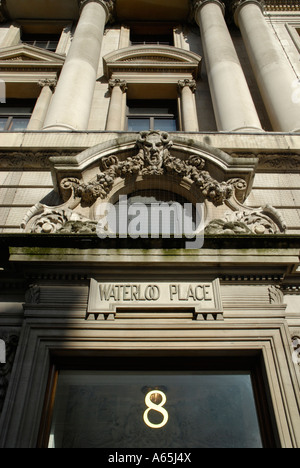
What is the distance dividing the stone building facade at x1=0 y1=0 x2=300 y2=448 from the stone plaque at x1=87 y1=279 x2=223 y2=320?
0.02m

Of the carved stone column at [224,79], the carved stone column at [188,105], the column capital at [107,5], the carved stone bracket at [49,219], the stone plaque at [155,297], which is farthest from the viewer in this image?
the column capital at [107,5]

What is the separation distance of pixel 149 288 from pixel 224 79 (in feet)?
30.2

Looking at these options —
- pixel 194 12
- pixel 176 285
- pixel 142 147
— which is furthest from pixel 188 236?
pixel 194 12

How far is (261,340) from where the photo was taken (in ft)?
21.1

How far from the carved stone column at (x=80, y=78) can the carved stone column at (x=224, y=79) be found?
4.30 metres

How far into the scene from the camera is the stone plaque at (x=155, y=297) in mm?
6652

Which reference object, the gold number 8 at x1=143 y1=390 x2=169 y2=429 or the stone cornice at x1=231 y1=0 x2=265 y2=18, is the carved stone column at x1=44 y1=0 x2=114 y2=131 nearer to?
the stone cornice at x1=231 y1=0 x2=265 y2=18

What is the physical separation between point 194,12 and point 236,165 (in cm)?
1276

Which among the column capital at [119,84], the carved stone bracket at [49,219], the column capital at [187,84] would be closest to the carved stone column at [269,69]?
the column capital at [187,84]

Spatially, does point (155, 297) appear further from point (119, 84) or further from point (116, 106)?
point (119, 84)

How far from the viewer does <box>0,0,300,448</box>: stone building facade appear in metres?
5.93

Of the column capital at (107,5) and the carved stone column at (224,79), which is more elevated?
the column capital at (107,5)

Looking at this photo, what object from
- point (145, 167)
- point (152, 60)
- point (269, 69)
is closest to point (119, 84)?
point (152, 60)

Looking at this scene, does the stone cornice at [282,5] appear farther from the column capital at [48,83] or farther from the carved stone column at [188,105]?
the column capital at [48,83]
